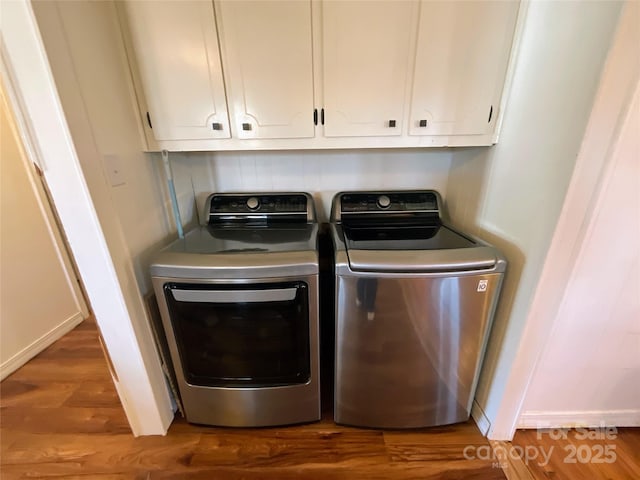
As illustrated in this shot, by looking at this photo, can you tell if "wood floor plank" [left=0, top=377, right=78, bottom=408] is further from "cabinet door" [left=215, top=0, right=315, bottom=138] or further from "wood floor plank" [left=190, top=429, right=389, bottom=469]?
"cabinet door" [left=215, top=0, right=315, bottom=138]

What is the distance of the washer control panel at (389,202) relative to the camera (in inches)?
63.4

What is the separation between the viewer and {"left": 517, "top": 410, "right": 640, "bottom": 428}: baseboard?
135cm

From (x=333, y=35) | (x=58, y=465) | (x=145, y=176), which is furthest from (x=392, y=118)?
(x=58, y=465)

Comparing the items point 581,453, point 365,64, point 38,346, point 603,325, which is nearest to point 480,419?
point 581,453

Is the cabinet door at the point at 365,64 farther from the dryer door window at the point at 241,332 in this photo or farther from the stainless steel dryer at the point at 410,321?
the dryer door window at the point at 241,332

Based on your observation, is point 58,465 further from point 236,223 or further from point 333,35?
point 333,35

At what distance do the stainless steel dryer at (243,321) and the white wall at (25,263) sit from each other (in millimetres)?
1324

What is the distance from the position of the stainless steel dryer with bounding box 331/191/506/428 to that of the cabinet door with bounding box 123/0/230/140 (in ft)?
2.63

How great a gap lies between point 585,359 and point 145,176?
213 centimetres

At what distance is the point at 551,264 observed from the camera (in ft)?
3.28

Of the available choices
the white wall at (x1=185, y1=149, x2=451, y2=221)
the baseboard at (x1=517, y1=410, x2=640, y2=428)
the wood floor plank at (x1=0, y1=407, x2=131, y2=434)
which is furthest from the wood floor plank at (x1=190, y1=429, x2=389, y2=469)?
the white wall at (x1=185, y1=149, x2=451, y2=221)

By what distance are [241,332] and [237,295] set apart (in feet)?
0.70

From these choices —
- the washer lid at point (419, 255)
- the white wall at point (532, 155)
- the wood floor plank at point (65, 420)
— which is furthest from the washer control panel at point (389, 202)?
the wood floor plank at point (65, 420)

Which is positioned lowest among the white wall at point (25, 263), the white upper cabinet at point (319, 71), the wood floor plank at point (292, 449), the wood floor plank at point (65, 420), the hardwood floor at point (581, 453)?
the wood floor plank at point (65, 420)
